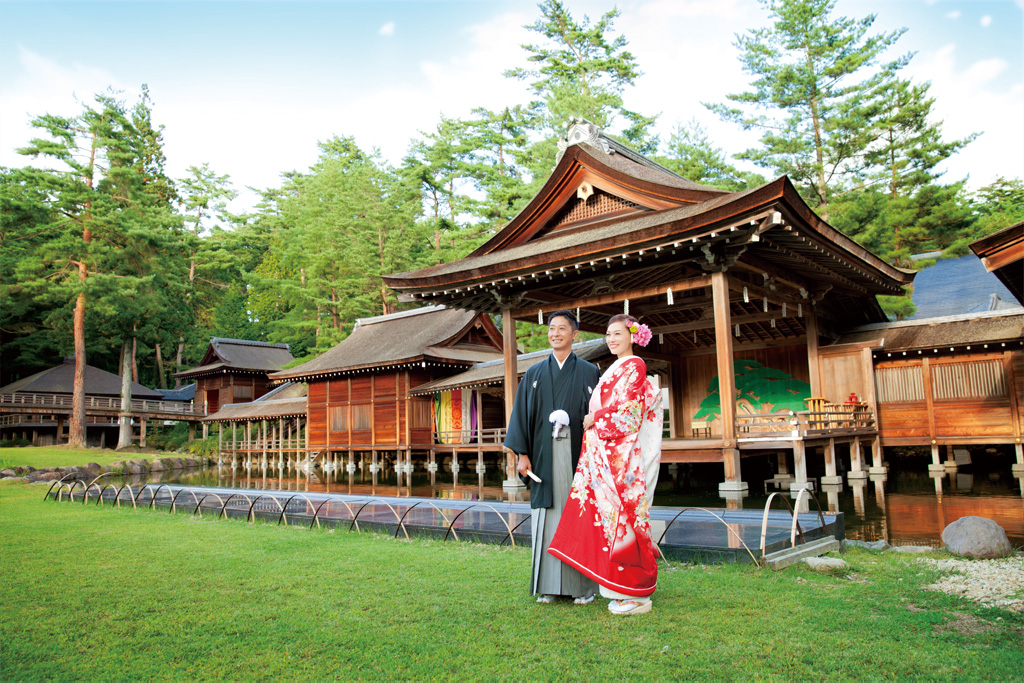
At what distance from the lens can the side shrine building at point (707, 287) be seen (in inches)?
393

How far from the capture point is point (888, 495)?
10328mm

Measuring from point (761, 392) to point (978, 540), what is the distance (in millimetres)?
10203

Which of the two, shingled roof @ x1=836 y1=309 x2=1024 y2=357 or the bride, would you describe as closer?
the bride

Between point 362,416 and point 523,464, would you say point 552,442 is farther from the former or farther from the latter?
point 362,416

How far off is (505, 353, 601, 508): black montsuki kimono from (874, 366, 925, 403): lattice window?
474 inches

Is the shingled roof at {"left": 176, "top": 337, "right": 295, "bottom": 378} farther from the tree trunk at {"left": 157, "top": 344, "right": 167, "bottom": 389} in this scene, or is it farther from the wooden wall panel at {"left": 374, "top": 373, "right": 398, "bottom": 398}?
the wooden wall panel at {"left": 374, "top": 373, "right": 398, "bottom": 398}

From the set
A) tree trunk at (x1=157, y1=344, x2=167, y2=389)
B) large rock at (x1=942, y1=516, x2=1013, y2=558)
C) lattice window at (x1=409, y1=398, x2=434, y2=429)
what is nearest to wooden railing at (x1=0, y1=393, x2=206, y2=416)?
tree trunk at (x1=157, y1=344, x2=167, y2=389)

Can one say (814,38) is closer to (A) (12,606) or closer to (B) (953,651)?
(B) (953,651)

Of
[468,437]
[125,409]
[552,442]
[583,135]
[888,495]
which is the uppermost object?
[583,135]

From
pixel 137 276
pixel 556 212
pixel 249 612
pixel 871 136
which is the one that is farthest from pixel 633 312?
pixel 137 276

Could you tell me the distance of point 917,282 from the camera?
18828 mm

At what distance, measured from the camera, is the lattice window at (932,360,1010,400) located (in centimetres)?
1267

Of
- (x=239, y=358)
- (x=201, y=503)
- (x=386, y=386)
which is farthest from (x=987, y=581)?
(x=239, y=358)

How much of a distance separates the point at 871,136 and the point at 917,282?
15.3 feet
